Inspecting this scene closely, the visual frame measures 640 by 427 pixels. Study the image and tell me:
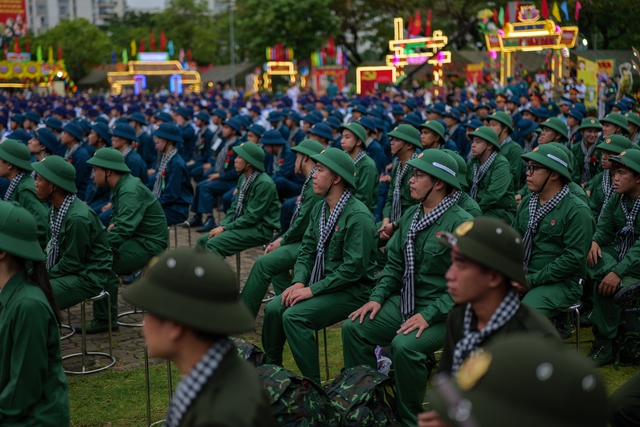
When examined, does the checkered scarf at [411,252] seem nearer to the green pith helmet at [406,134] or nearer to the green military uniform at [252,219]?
the green military uniform at [252,219]

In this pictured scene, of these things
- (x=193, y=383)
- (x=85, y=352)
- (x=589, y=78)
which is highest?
(x=589, y=78)

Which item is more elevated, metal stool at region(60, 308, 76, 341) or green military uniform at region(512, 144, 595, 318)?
green military uniform at region(512, 144, 595, 318)

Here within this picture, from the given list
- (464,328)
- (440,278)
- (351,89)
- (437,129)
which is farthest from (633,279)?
(351,89)

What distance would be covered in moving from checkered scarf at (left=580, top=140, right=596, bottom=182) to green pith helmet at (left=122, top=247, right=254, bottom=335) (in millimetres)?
9915

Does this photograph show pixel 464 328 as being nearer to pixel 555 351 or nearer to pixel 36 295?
pixel 555 351

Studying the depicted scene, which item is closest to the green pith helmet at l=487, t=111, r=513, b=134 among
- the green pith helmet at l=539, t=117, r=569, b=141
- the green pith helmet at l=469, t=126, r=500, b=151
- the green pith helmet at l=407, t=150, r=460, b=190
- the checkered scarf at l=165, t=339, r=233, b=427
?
the green pith helmet at l=539, t=117, r=569, b=141

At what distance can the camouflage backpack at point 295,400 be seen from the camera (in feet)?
15.1

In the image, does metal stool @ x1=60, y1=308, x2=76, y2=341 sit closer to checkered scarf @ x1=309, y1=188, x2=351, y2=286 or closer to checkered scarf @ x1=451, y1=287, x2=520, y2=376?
checkered scarf @ x1=309, y1=188, x2=351, y2=286

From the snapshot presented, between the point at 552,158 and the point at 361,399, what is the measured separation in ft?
9.11

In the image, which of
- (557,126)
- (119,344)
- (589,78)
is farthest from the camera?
(589,78)

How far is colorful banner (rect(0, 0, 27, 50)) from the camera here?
175ft

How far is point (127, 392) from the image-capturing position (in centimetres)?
660

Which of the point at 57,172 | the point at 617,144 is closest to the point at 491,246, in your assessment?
the point at 57,172

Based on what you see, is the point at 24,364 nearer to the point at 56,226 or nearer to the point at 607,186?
the point at 56,226
